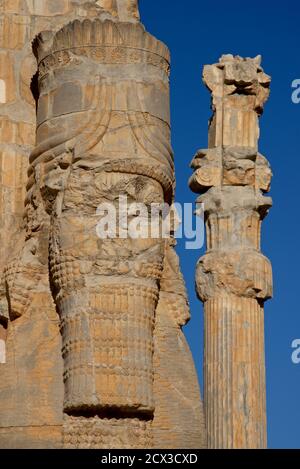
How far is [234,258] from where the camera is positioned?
2181 centimetres

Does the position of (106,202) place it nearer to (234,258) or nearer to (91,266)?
(91,266)

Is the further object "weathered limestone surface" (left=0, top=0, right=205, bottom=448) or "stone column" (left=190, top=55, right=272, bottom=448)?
"weathered limestone surface" (left=0, top=0, right=205, bottom=448)

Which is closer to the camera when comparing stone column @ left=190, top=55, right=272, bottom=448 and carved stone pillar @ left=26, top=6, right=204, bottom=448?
stone column @ left=190, top=55, right=272, bottom=448

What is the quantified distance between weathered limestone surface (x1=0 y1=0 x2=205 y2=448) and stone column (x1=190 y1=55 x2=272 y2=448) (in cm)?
62

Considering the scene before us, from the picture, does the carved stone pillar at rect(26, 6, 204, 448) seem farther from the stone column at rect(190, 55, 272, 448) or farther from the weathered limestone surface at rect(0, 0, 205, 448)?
the stone column at rect(190, 55, 272, 448)

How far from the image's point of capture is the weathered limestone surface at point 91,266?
21438 mm

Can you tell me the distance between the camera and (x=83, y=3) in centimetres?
2366

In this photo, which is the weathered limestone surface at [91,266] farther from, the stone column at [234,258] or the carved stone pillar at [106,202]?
the stone column at [234,258]

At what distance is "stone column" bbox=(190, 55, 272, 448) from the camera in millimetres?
21250

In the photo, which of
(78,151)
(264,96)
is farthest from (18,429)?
(264,96)

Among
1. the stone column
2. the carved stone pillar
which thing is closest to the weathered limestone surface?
the carved stone pillar

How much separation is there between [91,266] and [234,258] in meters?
1.50

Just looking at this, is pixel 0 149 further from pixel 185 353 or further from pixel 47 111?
pixel 185 353

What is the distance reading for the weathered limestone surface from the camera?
70.3 ft
